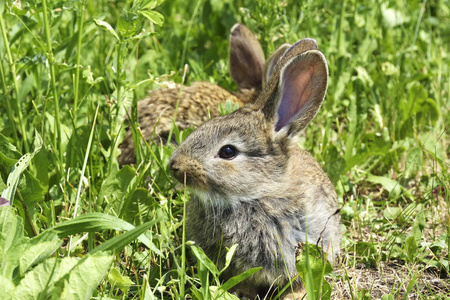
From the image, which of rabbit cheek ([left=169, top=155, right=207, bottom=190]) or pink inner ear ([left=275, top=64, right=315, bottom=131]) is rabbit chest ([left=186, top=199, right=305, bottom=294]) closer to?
rabbit cheek ([left=169, top=155, right=207, bottom=190])

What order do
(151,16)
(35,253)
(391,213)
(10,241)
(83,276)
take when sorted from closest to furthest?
(83,276) < (35,253) < (10,241) < (151,16) < (391,213)

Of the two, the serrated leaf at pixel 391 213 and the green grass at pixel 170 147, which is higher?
the green grass at pixel 170 147

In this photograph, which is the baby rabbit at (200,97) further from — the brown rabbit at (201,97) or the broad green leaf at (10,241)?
the broad green leaf at (10,241)

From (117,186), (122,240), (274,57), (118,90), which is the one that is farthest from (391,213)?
(122,240)

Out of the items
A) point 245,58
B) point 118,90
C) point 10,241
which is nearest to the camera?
point 10,241

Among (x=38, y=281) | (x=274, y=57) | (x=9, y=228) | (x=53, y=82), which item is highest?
(x=53, y=82)

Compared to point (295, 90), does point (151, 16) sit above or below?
above

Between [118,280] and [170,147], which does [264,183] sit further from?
[170,147]

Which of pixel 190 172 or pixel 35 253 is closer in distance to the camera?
pixel 35 253

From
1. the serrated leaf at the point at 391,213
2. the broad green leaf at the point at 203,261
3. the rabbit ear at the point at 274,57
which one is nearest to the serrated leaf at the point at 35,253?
the broad green leaf at the point at 203,261
